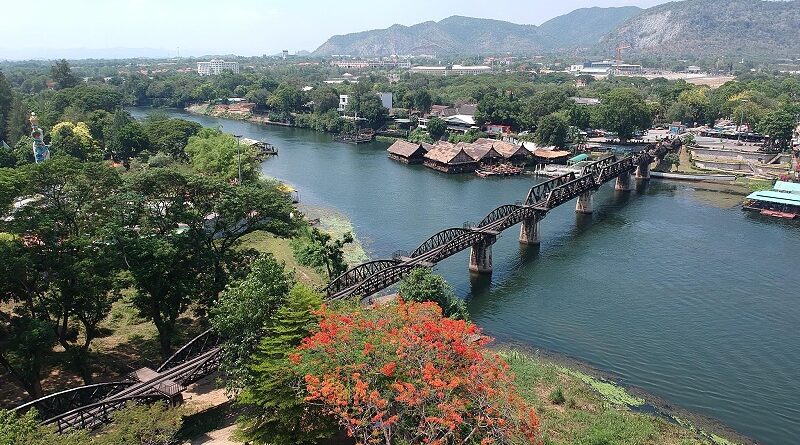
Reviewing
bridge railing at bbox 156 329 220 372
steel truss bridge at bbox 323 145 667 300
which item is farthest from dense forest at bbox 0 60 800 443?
steel truss bridge at bbox 323 145 667 300

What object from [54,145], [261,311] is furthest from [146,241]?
[54,145]

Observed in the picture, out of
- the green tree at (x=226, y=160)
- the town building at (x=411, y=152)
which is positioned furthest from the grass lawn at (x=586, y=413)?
the town building at (x=411, y=152)

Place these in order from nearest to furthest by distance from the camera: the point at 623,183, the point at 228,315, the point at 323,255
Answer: the point at 228,315 < the point at 323,255 < the point at 623,183

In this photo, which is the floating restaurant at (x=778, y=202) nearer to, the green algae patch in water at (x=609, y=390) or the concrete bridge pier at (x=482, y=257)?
the concrete bridge pier at (x=482, y=257)

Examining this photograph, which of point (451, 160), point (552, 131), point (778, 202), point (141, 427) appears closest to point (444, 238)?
point (141, 427)

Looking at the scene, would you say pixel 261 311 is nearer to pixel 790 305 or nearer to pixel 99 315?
pixel 99 315

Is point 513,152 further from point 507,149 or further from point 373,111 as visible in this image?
point 373,111
